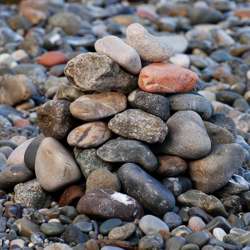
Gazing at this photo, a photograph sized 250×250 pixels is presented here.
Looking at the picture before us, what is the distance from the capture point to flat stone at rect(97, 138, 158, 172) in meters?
3.96

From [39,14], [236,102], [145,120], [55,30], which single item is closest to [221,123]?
[145,120]

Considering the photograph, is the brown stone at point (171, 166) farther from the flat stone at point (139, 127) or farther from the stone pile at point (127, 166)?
the flat stone at point (139, 127)

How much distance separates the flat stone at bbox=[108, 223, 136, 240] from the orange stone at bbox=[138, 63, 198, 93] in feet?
2.91

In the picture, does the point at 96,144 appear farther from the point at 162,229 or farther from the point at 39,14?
the point at 39,14

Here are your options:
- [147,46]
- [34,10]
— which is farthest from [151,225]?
[34,10]

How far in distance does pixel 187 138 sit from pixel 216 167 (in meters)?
0.24

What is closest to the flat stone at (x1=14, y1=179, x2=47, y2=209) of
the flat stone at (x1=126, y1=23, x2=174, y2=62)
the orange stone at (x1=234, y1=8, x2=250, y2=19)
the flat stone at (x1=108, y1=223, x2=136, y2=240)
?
the flat stone at (x1=108, y1=223, x2=136, y2=240)

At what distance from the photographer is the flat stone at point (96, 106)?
13.3ft

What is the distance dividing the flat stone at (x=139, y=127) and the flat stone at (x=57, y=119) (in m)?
0.27

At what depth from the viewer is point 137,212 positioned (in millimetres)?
3771

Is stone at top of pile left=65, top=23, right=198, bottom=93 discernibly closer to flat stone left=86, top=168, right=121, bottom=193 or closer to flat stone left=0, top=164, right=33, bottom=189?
flat stone left=86, top=168, right=121, bottom=193

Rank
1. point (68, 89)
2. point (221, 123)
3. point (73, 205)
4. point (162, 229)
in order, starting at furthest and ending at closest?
point (221, 123) < point (68, 89) < point (73, 205) < point (162, 229)

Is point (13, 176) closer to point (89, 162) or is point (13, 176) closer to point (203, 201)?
point (89, 162)

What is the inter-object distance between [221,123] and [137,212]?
106cm
